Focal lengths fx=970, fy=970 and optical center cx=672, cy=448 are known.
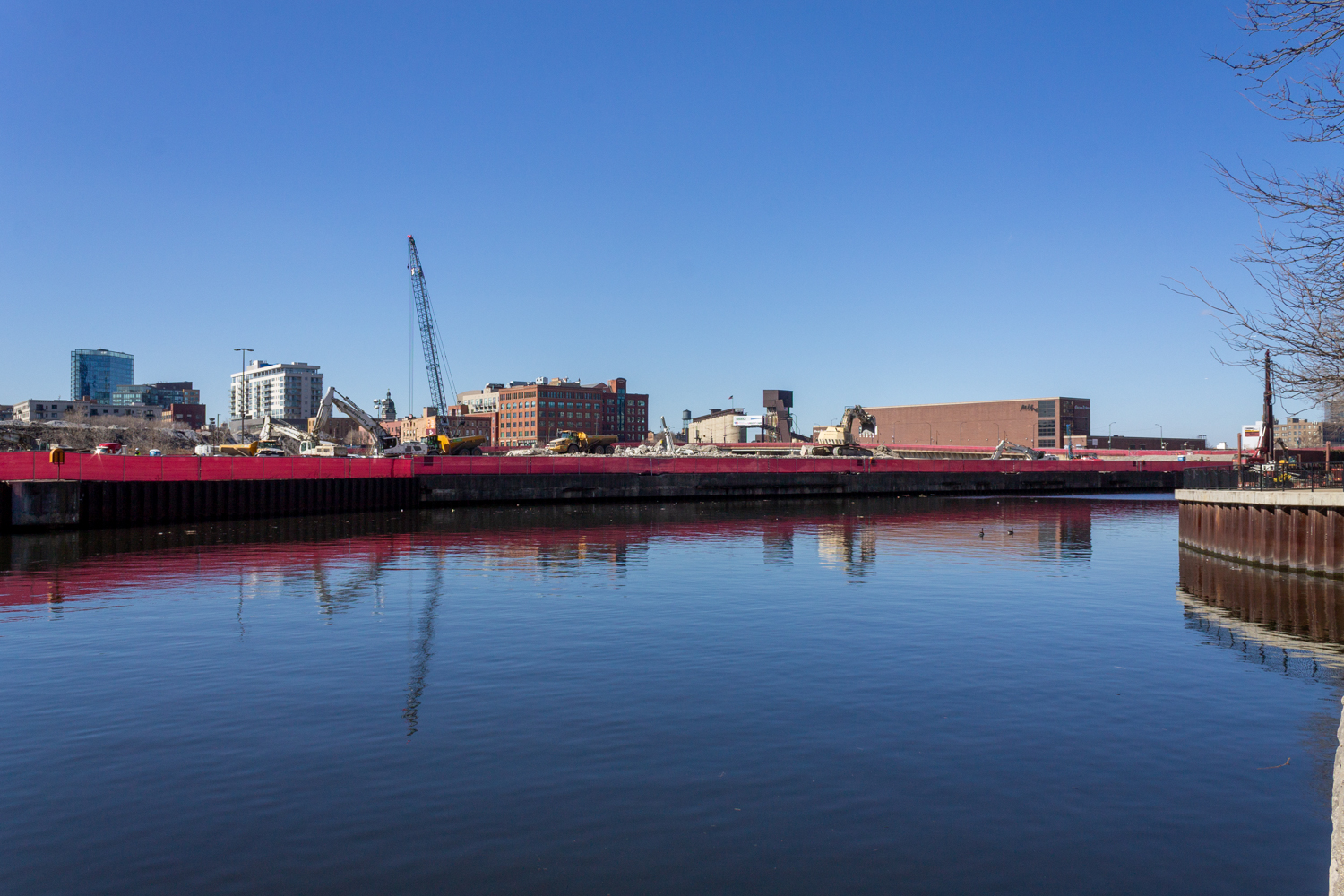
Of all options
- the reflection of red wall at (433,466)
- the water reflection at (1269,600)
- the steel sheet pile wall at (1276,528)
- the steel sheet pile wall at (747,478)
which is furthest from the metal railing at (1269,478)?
the reflection of red wall at (433,466)

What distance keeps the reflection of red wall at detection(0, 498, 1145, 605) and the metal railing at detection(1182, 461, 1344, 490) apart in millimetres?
7849

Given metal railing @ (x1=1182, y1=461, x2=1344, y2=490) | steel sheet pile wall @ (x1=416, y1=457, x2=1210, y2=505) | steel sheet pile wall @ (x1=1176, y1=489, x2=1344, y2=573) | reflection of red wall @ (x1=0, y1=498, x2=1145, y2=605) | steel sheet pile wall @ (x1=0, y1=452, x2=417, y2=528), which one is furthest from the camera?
steel sheet pile wall @ (x1=416, y1=457, x2=1210, y2=505)

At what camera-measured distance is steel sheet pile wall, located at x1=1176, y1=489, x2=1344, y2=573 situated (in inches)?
1173

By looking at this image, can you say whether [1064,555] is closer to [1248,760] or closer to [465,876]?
[1248,760]

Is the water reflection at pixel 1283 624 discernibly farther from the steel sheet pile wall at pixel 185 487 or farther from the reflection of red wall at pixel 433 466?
the reflection of red wall at pixel 433 466

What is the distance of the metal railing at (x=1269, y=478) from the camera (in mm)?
36969

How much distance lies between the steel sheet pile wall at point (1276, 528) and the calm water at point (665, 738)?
3035 mm

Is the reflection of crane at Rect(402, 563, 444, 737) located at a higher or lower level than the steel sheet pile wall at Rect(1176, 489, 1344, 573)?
lower

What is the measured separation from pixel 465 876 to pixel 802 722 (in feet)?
20.2

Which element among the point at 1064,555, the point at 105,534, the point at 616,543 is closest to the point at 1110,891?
the point at 1064,555

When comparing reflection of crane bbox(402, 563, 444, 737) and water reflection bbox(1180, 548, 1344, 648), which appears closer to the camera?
reflection of crane bbox(402, 563, 444, 737)

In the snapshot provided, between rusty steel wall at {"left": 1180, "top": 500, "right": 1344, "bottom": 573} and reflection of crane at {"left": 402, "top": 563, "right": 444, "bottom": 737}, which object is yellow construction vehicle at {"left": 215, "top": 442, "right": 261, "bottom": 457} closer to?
reflection of crane at {"left": 402, "top": 563, "right": 444, "bottom": 737}

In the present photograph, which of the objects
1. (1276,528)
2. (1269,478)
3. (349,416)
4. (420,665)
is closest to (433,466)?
(349,416)

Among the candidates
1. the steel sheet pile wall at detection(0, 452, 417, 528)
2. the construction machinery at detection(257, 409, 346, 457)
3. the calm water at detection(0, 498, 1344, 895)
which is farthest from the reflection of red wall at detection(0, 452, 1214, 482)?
the calm water at detection(0, 498, 1344, 895)
